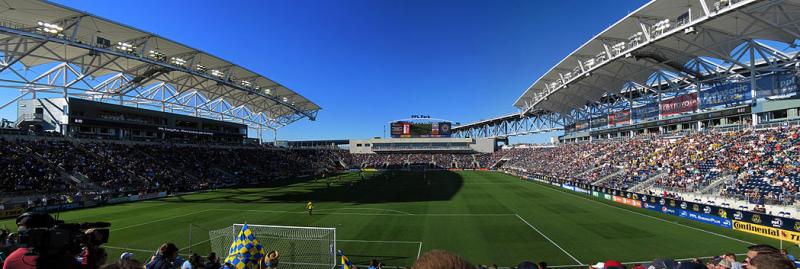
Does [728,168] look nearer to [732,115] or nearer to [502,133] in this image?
[732,115]

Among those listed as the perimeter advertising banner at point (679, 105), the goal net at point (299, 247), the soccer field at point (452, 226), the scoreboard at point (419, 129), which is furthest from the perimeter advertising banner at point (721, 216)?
the scoreboard at point (419, 129)

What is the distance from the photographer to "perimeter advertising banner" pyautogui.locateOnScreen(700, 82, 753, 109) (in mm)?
35938

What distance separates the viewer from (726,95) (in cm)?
3788

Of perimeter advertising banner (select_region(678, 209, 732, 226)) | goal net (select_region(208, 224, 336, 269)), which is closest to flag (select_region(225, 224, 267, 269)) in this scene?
goal net (select_region(208, 224, 336, 269))

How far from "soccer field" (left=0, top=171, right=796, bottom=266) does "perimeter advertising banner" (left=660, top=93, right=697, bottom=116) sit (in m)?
18.6

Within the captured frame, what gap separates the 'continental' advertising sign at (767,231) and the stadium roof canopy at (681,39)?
47.3 feet

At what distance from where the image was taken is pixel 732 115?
37625 millimetres

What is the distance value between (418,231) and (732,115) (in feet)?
123

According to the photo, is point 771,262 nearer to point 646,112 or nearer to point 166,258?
point 166,258

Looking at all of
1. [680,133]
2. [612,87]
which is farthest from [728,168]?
[612,87]

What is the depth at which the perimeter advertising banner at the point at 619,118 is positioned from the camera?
176 ft

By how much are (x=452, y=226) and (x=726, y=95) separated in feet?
116

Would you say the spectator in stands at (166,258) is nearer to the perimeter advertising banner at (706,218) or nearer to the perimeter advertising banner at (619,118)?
the perimeter advertising banner at (706,218)

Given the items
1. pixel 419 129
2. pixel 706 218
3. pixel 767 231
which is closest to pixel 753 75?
pixel 706 218
